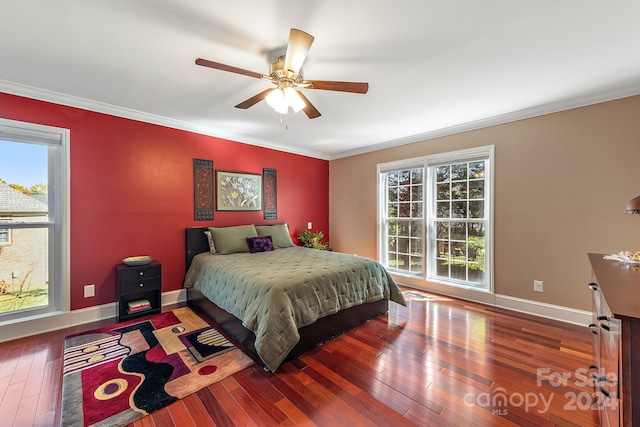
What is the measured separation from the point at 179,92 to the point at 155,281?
2.19 metres

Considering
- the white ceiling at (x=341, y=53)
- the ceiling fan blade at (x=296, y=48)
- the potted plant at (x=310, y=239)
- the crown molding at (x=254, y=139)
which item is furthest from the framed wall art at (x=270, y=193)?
the ceiling fan blade at (x=296, y=48)

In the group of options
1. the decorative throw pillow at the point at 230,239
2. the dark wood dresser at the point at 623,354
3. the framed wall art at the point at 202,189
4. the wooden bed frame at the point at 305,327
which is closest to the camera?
the dark wood dresser at the point at 623,354

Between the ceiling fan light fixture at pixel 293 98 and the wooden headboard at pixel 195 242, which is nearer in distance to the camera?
the ceiling fan light fixture at pixel 293 98

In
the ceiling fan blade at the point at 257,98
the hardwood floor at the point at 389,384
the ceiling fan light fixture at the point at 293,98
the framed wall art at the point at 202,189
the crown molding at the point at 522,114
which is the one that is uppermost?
the crown molding at the point at 522,114

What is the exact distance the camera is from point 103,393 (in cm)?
182

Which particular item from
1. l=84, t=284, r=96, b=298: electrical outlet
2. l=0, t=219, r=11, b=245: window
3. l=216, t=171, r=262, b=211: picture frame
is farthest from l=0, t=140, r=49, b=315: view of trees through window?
l=216, t=171, r=262, b=211: picture frame

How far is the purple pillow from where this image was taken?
3889 mm

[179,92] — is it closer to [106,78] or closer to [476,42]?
[106,78]

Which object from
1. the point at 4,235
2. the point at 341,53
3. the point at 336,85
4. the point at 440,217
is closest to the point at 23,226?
the point at 4,235

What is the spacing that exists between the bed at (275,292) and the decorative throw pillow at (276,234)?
37 centimetres

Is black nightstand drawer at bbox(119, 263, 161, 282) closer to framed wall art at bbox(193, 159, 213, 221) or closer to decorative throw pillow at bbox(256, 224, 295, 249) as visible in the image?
framed wall art at bbox(193, 159, 213, 221)

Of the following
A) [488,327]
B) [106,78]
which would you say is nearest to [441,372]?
[488,327]

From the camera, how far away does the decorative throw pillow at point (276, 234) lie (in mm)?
4301

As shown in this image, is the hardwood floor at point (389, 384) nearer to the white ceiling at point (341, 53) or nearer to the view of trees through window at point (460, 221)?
the view of trees through window at point (460, 221)
